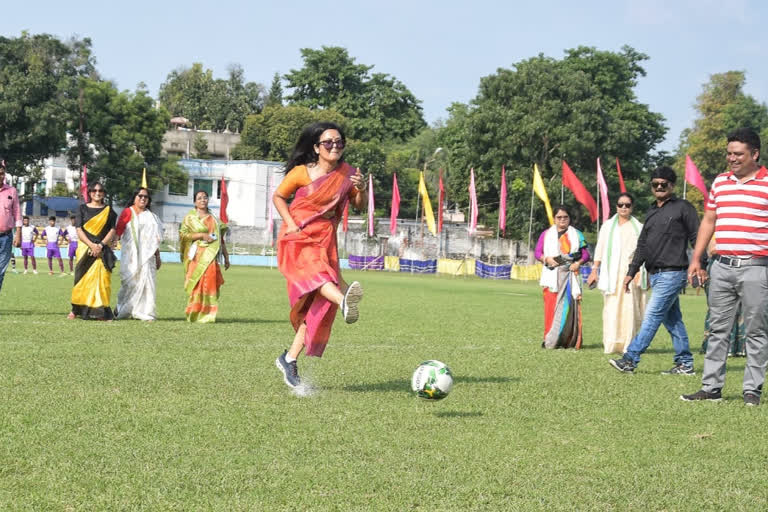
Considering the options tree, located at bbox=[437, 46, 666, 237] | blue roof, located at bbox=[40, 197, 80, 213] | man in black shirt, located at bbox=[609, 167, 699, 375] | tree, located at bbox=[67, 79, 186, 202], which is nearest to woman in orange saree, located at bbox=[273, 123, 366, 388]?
man in black shirt, located at bbox=[609, 167, 699, 375]

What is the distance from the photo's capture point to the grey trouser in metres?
8.03

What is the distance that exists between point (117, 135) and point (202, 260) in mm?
57132

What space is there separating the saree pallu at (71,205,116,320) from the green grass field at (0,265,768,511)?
9.45 feet

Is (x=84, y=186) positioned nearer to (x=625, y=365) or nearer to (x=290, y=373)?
(x=625, y=365)

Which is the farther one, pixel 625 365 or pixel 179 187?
pixel 179 187

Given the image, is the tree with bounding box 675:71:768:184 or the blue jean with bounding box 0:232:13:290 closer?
the blue jean with bounding box 0:232:13:290

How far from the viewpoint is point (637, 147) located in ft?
229

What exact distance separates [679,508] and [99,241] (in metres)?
11.6

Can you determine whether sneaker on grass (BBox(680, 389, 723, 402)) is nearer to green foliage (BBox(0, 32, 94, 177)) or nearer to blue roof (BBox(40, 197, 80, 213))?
green foliage (BBox(0, 32, 94, 177))

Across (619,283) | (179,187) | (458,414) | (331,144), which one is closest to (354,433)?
(458,414)

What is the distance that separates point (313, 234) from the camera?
8.16 metres

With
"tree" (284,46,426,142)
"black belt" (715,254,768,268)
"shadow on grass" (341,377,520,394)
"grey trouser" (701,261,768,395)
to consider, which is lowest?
"shadow on grass" (341,377,520,394)

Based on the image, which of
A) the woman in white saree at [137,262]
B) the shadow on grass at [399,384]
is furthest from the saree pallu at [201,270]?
the shadow on grass at [399,384]

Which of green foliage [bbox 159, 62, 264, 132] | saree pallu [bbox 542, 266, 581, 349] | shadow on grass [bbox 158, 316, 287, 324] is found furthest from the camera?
green foliage [bbox 159, 62, 264, 132]
